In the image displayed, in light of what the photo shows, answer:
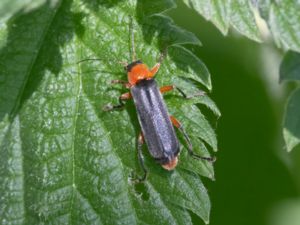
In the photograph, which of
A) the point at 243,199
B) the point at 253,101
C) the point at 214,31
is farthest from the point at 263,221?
the point at 214,31

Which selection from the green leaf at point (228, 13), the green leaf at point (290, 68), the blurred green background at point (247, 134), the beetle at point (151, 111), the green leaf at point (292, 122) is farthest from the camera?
the blurred green background at point (247, 134)

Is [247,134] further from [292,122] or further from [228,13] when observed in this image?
[228,13]

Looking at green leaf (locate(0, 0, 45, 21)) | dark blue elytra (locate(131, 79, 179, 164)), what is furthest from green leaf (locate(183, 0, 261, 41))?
green leaf (locate(0, 0, 45, 21))

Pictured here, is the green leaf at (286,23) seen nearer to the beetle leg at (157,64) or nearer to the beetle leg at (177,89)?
the beetle leg at (177,89)

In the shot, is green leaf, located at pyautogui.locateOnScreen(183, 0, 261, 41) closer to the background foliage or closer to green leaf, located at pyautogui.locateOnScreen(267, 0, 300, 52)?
the background foliage

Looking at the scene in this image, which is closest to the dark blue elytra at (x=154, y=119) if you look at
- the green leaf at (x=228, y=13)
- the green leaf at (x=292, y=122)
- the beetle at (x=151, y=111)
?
the beetle at (x=151, y=111)

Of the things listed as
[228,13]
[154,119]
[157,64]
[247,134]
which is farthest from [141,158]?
[247,134]

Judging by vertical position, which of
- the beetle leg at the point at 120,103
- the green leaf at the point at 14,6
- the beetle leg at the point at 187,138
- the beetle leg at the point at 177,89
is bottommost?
the beetle leg at the point at 187,138
